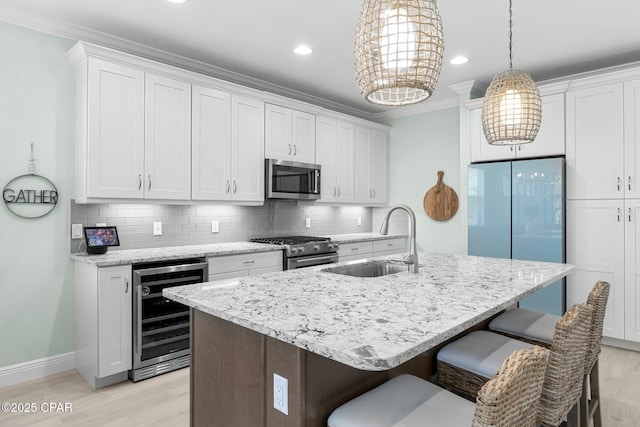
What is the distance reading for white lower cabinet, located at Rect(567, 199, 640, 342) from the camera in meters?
3.49

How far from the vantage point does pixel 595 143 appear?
366cm

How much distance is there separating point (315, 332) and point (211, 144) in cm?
284

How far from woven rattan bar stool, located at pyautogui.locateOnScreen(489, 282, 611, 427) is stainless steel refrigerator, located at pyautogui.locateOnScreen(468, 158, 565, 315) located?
68.0 inches

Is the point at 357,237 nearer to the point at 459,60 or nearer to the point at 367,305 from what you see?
the point at 459,60

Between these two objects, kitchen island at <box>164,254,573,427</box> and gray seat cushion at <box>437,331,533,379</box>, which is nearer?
kitchen island at <box>164,254,573,427</box>

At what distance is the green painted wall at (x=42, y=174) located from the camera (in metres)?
2.83

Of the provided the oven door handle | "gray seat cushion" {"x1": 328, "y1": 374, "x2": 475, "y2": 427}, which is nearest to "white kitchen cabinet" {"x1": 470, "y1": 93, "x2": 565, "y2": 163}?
the oven door handle

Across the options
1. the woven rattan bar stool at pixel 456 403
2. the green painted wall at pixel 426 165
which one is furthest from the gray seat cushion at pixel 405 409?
the green painted wall at pixel 426 165

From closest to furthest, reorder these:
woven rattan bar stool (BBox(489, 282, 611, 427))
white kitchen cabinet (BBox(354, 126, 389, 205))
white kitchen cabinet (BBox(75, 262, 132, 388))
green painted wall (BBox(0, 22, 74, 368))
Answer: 1. woven rattan bar stool (BBox(489, 282, 611, 427))
2. white kitchen cabinet (BBox(75, 262, 132, 388))
3. green painted wall (BBox(0, 22, 74, 368))
4. white kitchen cabinet (BBox(354, 126, 389, 205))

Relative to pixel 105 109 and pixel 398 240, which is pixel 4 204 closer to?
pixel 105 109

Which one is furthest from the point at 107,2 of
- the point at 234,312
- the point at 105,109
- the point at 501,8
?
the point at 501,8

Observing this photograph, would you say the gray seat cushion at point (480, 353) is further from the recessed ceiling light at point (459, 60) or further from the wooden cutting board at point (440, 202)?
the wooden cutting board at point (440, 202)

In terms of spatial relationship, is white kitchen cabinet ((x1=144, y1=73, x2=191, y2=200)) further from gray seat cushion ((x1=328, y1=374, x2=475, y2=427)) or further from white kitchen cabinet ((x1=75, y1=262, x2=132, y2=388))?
gray seat cushion ((x1=328, y1=374, x2=475, y2=427))

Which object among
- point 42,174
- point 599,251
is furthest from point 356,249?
point 42,174
